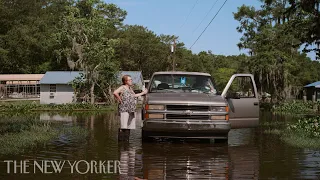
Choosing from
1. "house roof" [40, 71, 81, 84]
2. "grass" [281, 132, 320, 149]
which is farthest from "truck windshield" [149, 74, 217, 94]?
"house roof" [40, 71, 81, 84]

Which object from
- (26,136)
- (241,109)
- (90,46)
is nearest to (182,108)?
(241,109)

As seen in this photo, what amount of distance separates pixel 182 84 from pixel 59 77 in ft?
122

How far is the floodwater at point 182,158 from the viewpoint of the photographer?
23.8 feet

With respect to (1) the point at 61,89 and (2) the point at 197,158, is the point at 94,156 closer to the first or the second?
(2) the point at 197,158

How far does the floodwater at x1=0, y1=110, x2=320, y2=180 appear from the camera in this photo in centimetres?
726

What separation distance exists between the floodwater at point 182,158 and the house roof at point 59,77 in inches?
1365

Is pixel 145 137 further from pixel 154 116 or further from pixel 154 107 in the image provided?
pixel 154 107

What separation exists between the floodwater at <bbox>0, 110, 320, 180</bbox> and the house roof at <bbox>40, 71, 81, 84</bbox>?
34658mm

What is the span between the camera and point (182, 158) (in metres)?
8.95

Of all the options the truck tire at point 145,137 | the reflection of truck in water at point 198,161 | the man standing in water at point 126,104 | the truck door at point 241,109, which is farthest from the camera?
the truck door at point 241,109

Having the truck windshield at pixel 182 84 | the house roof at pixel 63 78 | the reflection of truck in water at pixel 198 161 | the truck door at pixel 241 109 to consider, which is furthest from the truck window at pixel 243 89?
the house roof at pixel 63 78

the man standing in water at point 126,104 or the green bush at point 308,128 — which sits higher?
the man standing in water at point 126,104

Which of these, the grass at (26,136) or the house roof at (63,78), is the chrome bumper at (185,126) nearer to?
the grass at (26,136)

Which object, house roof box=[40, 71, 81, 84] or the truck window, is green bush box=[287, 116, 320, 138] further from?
house roof box=[40, 71, 81, 84]
